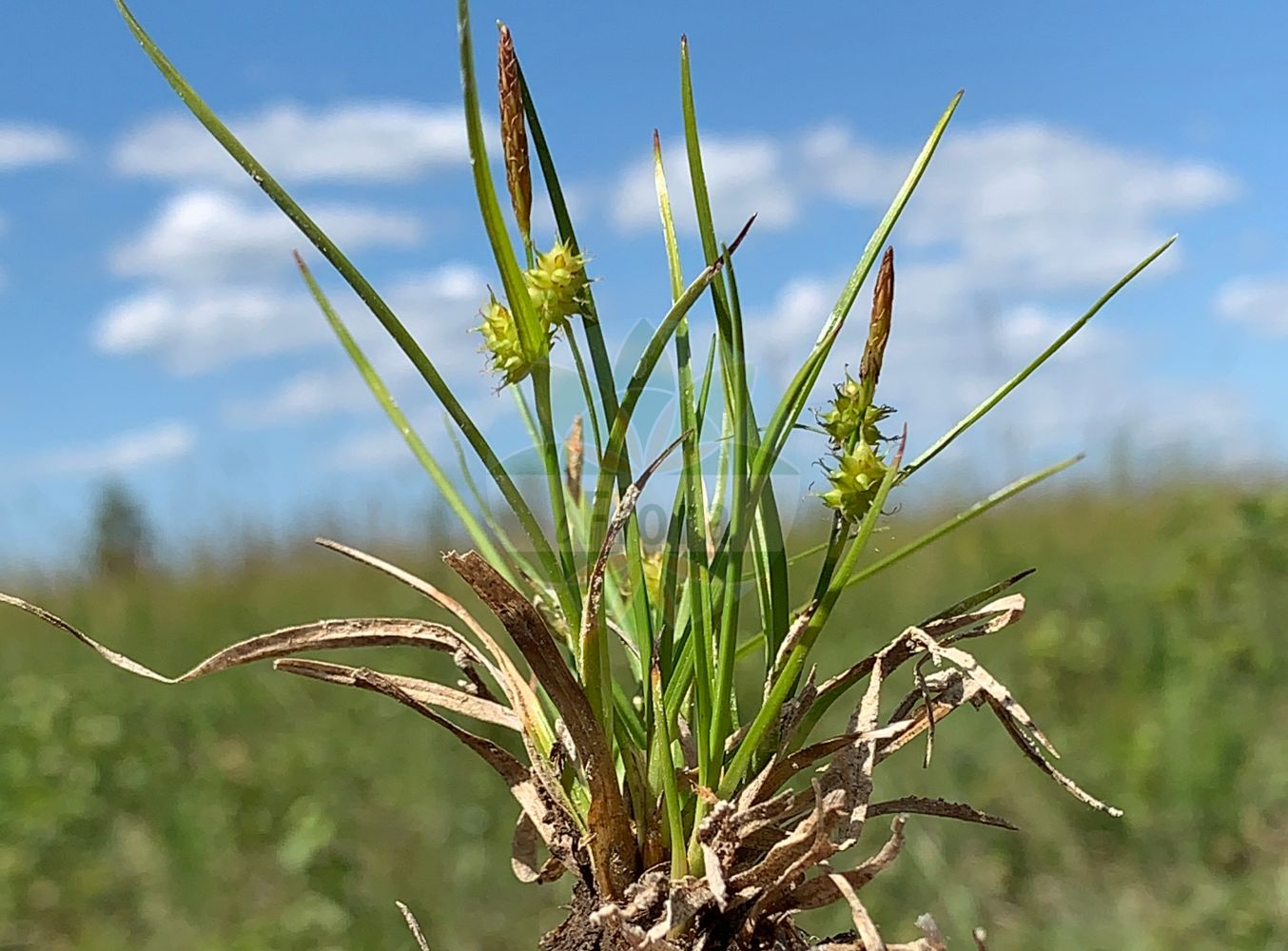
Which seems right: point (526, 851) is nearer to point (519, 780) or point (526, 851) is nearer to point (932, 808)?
point (519, 780)

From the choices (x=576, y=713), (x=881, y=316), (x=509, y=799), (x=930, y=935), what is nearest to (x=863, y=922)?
(x=930, y=935)

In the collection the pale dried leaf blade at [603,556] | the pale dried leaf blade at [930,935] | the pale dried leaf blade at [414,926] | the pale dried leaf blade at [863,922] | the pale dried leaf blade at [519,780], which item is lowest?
the pale dried leaf blade at [930,935]

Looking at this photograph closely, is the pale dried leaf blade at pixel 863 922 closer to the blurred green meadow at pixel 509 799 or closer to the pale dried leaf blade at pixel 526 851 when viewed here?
the pale dried leaf blade at pixel 526 851

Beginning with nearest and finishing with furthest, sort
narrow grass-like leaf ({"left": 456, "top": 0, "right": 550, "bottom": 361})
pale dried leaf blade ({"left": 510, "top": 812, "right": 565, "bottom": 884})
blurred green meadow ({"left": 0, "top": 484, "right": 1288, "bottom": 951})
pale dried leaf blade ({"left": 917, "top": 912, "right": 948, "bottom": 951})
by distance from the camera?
narrow grass-like leaf ({"left": 456, "top": 0, "right": 550, "bottom": 361}) < pale dried leaf blade ({"left": 917, "top": 912, "right": 948, "bottom": 951}) < pale dried leaf blade ({"left": 510, "top": 812, "right": 565, "bottom": 884}) < blurred green meadow ({"left": 0, "top": 484, "right": 1288, "bottom": 951})

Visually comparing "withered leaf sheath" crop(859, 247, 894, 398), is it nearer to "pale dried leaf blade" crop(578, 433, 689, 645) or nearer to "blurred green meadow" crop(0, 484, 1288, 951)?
"pale dried leaf blade" crop(578, 433, 689, 645)

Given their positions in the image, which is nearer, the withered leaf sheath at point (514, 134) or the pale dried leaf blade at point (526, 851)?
the withered leaf sheath at point (514, 134)

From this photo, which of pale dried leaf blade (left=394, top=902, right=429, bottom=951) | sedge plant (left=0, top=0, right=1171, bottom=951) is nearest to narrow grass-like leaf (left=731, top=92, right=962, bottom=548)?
sedge plant (left=0, top=0, right=1171, bottom=951)

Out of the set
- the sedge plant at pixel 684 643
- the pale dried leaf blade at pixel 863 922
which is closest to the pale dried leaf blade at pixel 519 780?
the sedge plant at pixel 684 643
